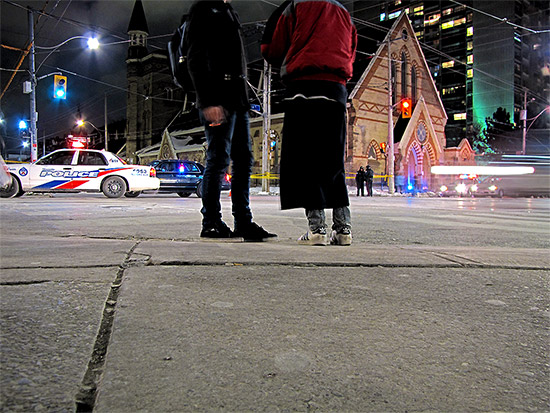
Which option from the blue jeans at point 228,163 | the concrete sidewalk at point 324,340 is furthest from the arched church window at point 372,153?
the concrete sidewalk at point 324,340

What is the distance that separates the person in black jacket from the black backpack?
6.2 inches

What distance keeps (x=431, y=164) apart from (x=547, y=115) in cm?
4721

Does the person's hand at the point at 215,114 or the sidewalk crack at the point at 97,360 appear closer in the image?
the sidewalk crack at the point at 97,360

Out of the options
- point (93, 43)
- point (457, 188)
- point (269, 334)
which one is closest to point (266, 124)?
point (93, 43)

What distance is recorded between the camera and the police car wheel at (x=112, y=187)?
13.5 metres

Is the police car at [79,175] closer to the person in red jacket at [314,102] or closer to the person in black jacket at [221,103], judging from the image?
the person in black jacket at [221,103]

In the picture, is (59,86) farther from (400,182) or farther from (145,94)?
(145,94)

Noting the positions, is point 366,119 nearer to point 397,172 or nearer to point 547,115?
point 397,172

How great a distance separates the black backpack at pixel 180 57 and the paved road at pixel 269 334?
1.64 m

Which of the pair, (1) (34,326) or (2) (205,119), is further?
(2) (205,119)

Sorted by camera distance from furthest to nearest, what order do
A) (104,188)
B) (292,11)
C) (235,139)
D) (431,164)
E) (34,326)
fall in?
(431,164) → (104,188) → (235,139) → (292,11) → (34,326)

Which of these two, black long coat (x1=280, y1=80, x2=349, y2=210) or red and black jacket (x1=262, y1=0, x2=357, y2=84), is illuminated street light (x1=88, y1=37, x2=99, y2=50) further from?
black long coat (x1=280, y1=80, x2=349, y2=210)

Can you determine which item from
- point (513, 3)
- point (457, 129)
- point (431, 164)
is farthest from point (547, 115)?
point (431, 164)

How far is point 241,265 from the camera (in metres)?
2.11
